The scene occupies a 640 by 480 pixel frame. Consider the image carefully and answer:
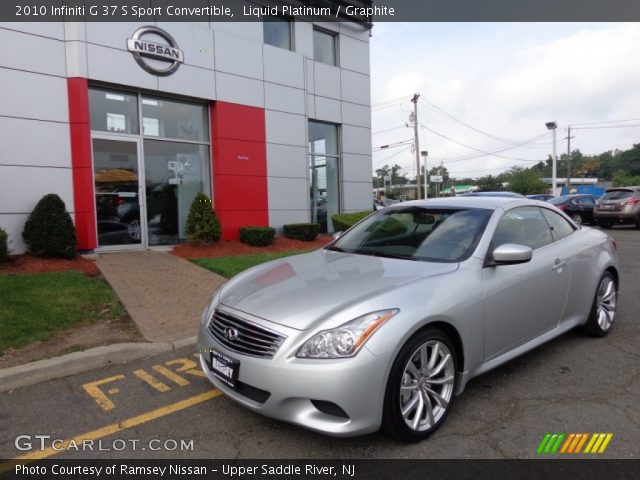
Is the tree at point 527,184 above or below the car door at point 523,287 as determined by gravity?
above

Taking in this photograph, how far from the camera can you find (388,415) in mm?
2699

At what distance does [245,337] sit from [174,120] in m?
9.55

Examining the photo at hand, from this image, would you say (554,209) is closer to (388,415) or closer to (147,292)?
(388,415)

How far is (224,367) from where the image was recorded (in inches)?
116

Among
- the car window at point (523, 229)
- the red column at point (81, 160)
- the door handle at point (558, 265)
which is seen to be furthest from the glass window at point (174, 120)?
the door handle at point (558, 265)

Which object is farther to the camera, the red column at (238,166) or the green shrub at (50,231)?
the red column at (238,166)

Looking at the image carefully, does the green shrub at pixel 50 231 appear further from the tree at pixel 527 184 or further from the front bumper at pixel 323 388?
the tree at pixel 527 184

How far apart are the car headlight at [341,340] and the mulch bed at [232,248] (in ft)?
24.2

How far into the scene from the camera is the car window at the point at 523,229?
3.84 metres

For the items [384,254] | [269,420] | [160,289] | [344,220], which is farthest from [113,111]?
[269,420]

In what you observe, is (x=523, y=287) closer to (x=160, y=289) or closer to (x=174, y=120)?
(x=160, y=289)

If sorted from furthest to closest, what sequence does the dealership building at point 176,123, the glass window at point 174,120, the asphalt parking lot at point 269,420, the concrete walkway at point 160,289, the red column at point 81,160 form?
the glass window at point 174,120 < the red column at point 81,160 < the dealership building at point 176,123 < the concrete walkway at point 160,289 < the asphalt parking lot at point 269,420

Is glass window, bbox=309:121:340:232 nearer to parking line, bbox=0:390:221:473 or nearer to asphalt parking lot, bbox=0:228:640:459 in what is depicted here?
asphalt parking lot, bbox=0:228:640:459

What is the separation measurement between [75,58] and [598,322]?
10.1 metres
